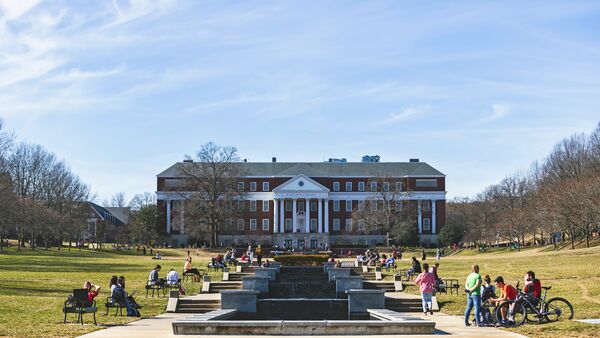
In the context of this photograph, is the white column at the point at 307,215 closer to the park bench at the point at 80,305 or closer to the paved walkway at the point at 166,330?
the paved walkway at the point at 166,330

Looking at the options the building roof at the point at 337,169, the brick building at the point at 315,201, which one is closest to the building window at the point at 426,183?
the brick building at the point at 315,201

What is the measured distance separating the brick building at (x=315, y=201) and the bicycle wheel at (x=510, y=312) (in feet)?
296

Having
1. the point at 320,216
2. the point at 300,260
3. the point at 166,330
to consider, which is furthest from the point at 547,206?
the point at 166,330

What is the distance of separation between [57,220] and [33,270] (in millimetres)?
35546

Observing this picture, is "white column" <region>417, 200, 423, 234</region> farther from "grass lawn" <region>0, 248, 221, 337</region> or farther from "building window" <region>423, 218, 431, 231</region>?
"grass lawn" <region>0, 248, 221, 337</region>

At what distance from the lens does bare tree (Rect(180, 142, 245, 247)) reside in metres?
96.3

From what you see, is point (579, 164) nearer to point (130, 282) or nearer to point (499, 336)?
point (130, 282)

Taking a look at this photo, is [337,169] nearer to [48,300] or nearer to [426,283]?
[48,300]

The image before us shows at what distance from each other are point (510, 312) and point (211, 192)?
79.6 metres

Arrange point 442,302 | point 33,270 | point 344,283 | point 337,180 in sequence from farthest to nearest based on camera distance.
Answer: point 337,180 → point 33,270 → point 344,283 → point 442,302

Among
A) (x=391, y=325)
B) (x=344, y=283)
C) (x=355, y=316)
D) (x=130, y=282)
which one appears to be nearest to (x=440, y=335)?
(x=391, y=325)

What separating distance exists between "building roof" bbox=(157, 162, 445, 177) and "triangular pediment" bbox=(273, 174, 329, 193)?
2.03 meters

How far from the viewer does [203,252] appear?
291ft

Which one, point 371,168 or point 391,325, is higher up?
point 371,168
